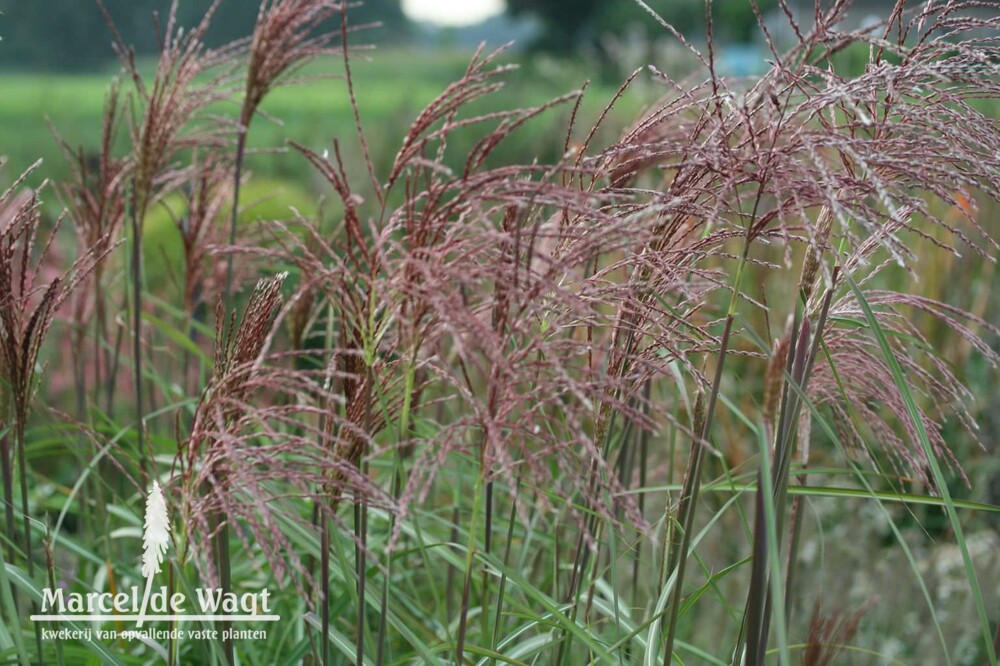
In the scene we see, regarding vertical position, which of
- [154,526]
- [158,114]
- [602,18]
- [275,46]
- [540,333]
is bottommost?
[154,526]

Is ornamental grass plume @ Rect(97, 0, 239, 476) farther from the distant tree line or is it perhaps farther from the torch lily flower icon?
the distant tree line

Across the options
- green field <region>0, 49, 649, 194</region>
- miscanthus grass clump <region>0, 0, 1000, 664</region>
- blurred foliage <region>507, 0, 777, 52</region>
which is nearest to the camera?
miscanthus grass clump <region>0, 0, 1000, 664</region>

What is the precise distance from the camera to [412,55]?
125ft

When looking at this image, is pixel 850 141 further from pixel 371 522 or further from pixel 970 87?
pixel 371 522

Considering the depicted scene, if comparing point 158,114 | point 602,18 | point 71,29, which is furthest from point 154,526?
point 602,18

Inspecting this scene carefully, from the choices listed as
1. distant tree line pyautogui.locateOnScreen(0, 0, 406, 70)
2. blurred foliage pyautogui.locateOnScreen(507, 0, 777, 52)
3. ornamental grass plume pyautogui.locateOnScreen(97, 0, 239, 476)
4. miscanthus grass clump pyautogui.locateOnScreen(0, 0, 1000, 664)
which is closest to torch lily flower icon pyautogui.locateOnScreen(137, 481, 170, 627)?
miscanthus grass clump pyautogui.locateOnScreen(0, 0, 1000, 664)

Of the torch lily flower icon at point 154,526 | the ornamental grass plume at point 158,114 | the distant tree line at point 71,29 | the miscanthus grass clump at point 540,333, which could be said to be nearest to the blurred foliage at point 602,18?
the distant tree line at point 71,29

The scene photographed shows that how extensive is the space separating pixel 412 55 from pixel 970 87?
127 ft

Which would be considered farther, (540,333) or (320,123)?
(320,123)

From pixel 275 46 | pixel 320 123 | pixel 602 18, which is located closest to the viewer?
pixel 275 46

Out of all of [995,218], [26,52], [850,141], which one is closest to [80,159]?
[850,141]

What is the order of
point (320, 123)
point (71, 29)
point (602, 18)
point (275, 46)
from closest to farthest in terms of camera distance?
point (275, 46) → point (320, 123) → point (71, 29) → point (602, 18)

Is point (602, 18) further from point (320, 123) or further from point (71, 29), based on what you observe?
point (320, 123)

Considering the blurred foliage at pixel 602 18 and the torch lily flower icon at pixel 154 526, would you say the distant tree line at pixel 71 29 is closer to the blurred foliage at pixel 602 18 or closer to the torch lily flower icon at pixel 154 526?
the blurred foliage at pixel 602 18
